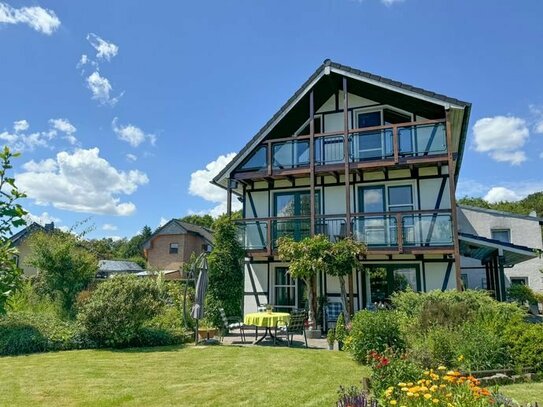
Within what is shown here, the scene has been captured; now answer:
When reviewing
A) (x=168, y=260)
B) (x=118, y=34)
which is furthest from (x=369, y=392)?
(x=168, y=260)

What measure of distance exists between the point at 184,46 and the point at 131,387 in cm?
1206

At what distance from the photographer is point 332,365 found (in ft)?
28.1

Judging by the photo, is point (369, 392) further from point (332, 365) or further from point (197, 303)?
point (197, 303)

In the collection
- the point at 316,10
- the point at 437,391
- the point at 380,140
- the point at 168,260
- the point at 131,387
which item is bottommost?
the point at 131,387

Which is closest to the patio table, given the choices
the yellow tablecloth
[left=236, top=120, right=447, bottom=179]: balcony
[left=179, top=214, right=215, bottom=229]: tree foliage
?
the yellow tablecloth

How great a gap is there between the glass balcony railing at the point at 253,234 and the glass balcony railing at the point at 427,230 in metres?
5.42

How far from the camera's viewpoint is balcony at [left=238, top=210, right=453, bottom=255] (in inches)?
550

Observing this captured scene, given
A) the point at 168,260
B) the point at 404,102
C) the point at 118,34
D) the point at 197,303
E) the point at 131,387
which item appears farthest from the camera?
the point at 168,260

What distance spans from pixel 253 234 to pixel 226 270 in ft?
6.13

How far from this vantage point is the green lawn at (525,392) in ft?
18.4

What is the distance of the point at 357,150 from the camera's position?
15758 millimetres

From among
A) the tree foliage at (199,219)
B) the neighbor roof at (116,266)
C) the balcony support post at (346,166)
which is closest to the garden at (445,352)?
the balcony support post at (346,166)

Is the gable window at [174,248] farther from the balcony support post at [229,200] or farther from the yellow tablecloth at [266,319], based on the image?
the yellow tablecloth at [266,319]

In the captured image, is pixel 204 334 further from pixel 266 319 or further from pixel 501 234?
pixel 501 234
